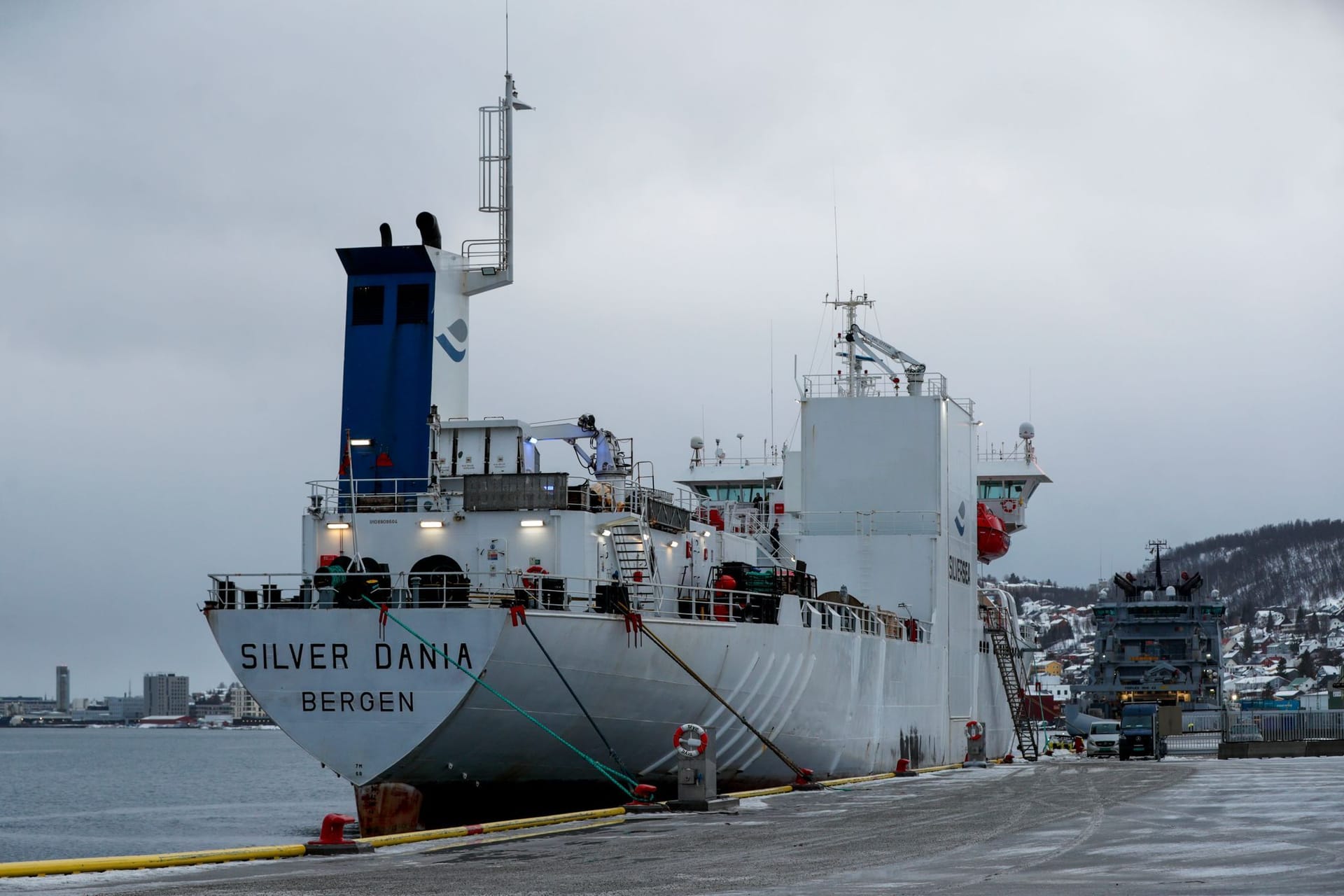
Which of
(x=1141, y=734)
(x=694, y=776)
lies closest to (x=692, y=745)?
(x=694, y=776)

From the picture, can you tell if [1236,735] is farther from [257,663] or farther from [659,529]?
[257,663]

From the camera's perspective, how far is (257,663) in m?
21.7

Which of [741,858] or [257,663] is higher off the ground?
[257,663]

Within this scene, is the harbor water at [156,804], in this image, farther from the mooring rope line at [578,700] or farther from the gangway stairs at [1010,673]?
the gangway stairs at [1010,673]

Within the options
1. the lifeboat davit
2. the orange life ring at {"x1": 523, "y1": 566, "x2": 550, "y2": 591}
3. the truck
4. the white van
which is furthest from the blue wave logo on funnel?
the white van

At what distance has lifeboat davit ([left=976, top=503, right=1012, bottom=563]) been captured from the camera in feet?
141

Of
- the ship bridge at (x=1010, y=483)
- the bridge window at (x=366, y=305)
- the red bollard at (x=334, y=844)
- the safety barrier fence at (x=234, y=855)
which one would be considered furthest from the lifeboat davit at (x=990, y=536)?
the red bollard at (x=334, y=844)

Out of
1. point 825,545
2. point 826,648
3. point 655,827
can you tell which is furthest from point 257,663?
point 825,545

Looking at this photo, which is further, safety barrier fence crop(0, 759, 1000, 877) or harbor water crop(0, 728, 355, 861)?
harbor water crop(0, 728, 355, 861)

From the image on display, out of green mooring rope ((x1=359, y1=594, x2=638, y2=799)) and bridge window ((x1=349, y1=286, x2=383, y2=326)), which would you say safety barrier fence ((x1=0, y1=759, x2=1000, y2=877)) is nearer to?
green mooring rope ((x1=359, y1=594, x2=638, y2=799))

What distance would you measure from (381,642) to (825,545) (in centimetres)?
1727

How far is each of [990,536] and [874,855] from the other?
29303 millimetres

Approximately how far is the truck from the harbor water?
846 inches

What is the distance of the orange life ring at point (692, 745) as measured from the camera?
19.7 m
